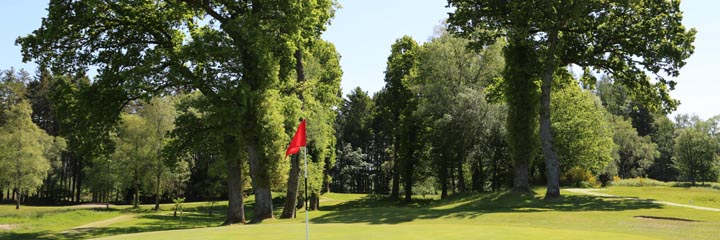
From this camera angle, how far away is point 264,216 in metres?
25.6

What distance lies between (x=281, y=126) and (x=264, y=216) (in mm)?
4998

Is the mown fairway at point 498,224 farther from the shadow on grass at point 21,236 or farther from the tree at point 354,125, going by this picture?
the tree at point 354,125

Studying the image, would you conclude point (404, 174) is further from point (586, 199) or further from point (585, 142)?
point (586, 199)

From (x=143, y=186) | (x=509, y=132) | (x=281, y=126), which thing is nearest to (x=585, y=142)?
(x=509, y=132)

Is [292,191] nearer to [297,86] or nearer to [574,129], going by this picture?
[297,86]

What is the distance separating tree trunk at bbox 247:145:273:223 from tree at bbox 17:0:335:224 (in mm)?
51

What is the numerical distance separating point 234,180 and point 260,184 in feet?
11.0

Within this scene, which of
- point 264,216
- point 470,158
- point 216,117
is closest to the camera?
point 216,117

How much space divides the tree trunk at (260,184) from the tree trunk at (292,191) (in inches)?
94.5

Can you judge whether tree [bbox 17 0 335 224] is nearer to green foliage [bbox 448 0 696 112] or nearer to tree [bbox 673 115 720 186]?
green foliage [bbox 448 0 696 112]

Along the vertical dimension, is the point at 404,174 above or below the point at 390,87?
below

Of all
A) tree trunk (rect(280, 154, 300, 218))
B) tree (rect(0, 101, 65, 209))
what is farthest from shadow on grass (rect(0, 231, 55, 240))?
tree (rect(0, 101, 65, 209))

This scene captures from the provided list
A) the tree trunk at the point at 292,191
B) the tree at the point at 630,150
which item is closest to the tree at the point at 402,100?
the tree trunk at the point at 292,191

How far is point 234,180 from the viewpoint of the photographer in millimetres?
28203
